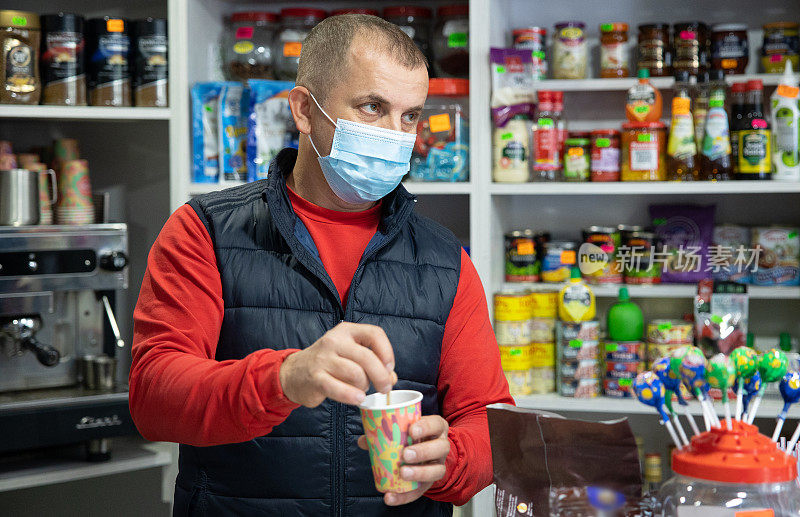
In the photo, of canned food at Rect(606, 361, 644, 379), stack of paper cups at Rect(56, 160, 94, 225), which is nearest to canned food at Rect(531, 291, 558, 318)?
canned food at Rect(606, 361, 644, 379)

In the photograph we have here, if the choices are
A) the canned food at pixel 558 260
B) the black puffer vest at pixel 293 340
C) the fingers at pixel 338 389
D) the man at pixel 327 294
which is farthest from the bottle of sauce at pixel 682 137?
the fingers at pixel 338 389

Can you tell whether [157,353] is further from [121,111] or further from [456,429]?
[121,111]

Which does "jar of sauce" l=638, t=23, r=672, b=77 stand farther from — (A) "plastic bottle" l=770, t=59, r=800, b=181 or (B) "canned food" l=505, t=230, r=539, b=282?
(B) "canned food" l=505, t=230, r=539, b=282

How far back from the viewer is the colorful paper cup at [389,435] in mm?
941

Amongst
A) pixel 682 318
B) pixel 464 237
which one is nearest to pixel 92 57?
pixel 464 237

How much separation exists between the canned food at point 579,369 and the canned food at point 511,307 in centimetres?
18

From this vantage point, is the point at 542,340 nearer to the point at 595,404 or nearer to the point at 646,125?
the point at 595,404

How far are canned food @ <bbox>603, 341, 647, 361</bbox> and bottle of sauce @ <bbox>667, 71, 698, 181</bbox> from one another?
1.56ft

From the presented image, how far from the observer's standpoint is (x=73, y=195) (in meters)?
2.30

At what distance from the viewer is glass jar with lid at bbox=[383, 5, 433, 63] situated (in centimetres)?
239

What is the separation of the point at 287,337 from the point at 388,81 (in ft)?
1.49

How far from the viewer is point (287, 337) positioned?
4.46 ft

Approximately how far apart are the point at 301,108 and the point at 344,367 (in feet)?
2.26

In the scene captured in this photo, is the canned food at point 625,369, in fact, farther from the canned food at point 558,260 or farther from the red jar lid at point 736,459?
the red jar lid at point 736,459
